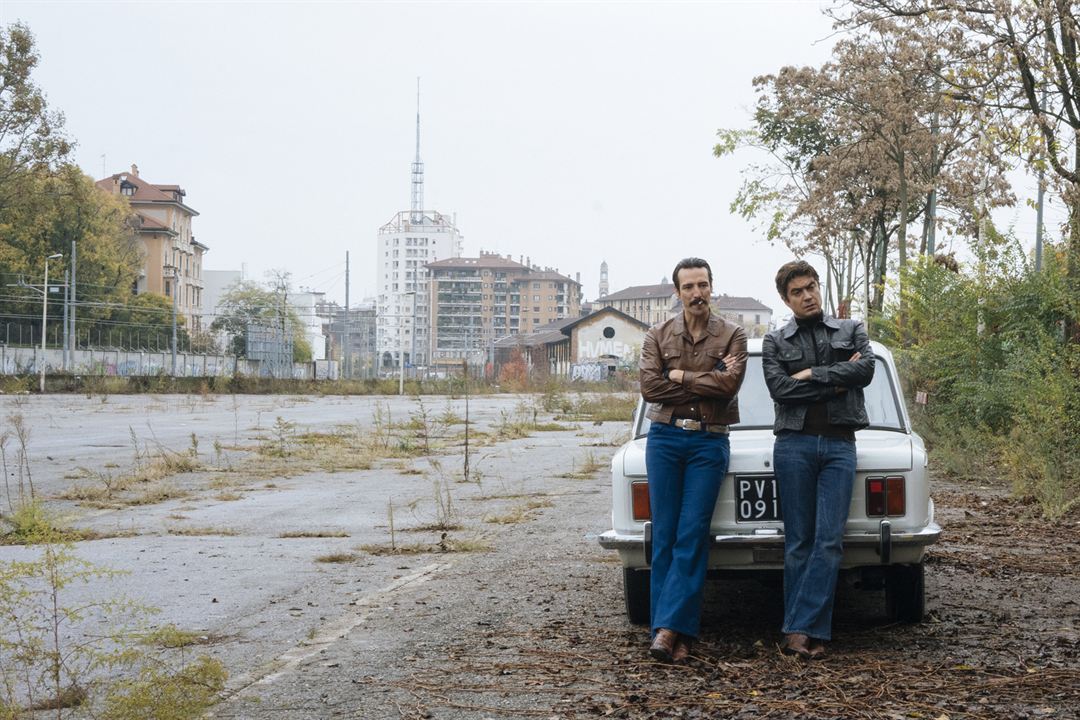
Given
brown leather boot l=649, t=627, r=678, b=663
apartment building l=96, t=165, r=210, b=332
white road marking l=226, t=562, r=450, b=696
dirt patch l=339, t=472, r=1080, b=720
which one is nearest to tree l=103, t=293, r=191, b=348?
apartment building l=96, t=165, r=210, b=332

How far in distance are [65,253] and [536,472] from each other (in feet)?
251

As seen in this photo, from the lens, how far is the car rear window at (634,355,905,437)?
7582 mm

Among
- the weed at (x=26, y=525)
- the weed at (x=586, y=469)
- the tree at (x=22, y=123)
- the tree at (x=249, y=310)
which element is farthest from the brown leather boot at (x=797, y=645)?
the tree at (x=249, y=310)

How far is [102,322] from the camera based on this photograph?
8994cm

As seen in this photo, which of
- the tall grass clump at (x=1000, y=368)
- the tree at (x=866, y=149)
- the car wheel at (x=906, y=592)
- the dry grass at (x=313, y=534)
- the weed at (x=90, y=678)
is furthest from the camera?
the tree at (x=866, y=149)

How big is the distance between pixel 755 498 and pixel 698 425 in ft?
1.89

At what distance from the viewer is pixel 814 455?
6.45m

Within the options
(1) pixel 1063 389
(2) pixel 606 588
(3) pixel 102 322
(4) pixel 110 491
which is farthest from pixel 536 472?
(3) pixel 102 322

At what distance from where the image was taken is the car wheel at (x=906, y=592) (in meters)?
7.05

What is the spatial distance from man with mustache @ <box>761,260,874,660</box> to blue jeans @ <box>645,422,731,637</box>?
0.36 meters

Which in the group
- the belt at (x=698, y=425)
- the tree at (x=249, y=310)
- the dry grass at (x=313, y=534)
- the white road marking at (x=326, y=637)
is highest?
the tree at (x=249, y=310)

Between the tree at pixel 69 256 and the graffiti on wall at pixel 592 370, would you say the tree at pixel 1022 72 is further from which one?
the graffiti on wall at pixel 592 370

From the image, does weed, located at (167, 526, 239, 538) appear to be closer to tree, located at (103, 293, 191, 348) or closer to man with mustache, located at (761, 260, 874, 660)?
man with mustache, located at (761, 260, 874, 660)

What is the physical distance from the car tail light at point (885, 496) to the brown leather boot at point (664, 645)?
123cm
